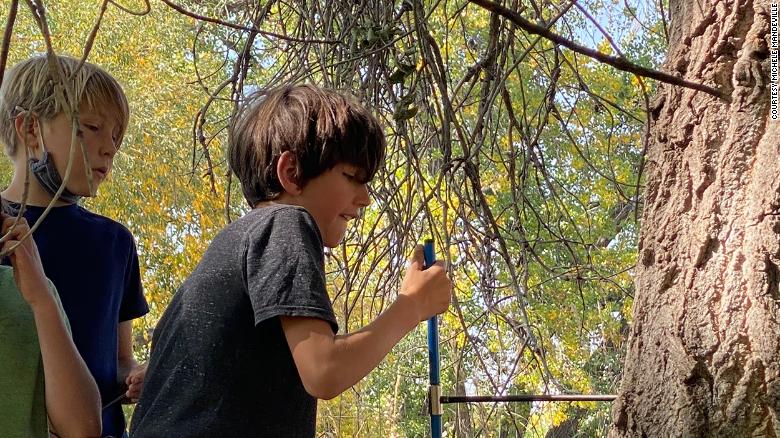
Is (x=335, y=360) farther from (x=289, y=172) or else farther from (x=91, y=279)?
(x=91, y=279)

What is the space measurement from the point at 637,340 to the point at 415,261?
0.86ft

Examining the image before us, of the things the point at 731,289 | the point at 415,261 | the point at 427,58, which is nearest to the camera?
the point at 731,289

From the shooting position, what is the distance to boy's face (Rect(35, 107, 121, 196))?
1.29 meters

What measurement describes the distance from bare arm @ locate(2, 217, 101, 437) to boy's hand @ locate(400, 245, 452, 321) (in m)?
0.41

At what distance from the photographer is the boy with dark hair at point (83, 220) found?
1.30m

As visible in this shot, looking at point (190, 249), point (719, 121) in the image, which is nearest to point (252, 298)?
point (719, 121)

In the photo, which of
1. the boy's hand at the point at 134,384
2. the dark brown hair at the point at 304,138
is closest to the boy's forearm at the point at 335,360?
the dark brown hair at the point at 304,138

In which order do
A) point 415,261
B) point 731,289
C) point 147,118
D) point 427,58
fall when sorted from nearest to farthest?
point 731,289, point 415,261, point 427,58, point 147,118

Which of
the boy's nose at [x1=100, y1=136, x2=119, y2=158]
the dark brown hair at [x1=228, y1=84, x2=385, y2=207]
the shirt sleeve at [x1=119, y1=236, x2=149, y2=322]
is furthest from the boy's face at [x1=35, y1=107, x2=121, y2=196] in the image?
the dark brown hair at [x1=228, y1=84, x2=385, y2=207]

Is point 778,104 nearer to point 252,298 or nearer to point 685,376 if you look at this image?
point 685,376

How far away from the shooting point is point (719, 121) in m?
0.96

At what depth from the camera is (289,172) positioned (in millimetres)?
1052

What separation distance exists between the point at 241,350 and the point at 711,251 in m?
0.49

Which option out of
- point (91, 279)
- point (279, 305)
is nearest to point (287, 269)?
point (279, 305)
